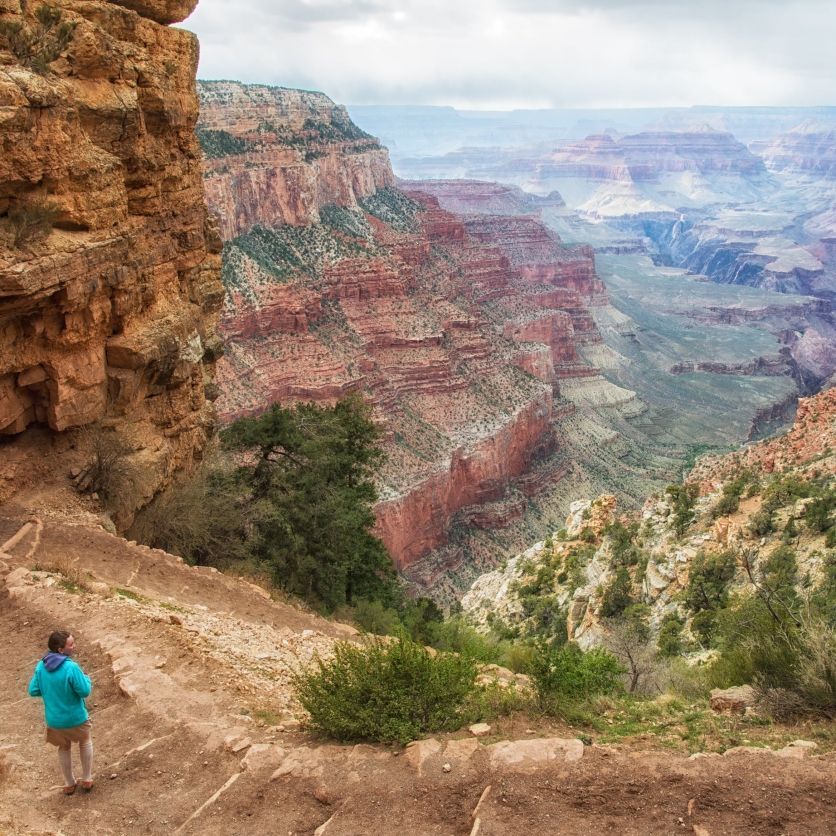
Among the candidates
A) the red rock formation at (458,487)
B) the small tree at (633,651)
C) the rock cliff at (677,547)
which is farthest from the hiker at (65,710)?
the red rock formation at (458,487)

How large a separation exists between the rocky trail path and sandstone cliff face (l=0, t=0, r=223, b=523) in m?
5.28

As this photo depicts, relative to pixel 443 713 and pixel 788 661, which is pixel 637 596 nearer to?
pixel 788 661

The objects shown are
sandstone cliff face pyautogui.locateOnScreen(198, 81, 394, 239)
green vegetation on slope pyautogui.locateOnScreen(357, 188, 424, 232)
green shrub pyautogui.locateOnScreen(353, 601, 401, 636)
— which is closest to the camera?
green shrub pyautogui.locateOnScreen(353, 601, 401, 636)

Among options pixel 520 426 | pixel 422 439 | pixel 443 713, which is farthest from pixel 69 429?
pixel 520 426

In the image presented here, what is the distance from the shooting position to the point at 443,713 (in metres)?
8.84

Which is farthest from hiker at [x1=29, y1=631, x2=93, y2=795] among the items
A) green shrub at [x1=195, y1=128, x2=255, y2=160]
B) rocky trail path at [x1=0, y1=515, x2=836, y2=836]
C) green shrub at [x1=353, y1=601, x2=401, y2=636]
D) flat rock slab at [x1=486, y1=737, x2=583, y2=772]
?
green shrub at [x1=195, y1=128, x2=255, y2=160]

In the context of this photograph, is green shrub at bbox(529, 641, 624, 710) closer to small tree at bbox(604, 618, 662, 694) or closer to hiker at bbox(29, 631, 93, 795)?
small tree at bbox(604, 618, 662, 694)

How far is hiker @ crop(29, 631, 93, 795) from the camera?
784 centimetres

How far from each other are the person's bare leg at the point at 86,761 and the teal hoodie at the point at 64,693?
22cm

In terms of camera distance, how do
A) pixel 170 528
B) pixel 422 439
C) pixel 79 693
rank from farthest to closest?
pixel 422 439 < pixel 170 528 < pixel 79 693

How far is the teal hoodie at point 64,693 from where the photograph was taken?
7.84m

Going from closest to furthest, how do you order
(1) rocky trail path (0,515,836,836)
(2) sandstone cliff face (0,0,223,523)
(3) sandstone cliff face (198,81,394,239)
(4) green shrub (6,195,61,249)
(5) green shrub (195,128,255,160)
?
(1) rocky trail path (0,515,836,836)
(4) green shrub (6,195,61,249)
(2) sandstone cliff face (0,0,223,523)
(5) green shrub (195,128,255,160)
(3) sandstone cliff face (198,81,394,239)

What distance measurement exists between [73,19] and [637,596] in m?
17.2

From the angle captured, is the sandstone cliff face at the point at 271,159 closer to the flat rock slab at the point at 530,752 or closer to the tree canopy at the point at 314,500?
the tree canopy at the point at 314,500
